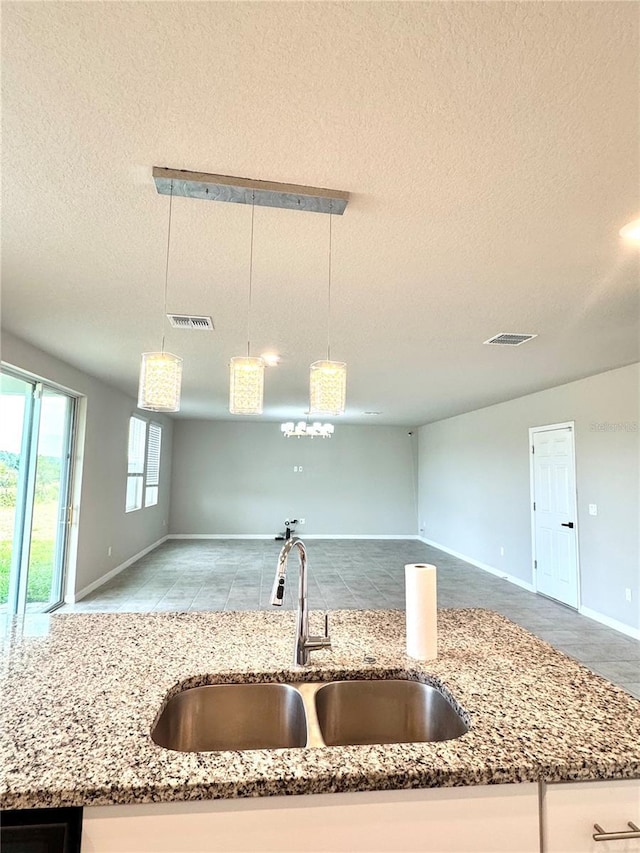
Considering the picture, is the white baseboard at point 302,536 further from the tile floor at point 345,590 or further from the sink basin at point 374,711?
the sink basin at point 374,711

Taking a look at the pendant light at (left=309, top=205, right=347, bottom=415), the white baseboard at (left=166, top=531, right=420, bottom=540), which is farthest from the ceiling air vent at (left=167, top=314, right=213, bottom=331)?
the white baseboard at (left=166, top=531, right=420, bottom=540)

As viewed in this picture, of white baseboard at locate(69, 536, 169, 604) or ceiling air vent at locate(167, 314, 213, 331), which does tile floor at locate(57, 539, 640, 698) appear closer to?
white baseboard at locate(69, 536, 169, 604)

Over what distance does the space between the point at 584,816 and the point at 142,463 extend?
7.45 metres

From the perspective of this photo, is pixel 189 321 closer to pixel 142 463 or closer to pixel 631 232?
pixel 631 232

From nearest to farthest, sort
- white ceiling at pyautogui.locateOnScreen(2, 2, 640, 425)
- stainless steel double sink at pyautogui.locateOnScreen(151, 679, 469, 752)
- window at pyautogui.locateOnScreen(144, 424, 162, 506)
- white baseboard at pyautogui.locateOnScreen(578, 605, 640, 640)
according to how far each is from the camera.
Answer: white ceiling at pyautogui.locateOnScreen(2, 2, 640, 425) → stainless steel double sink at pyautogui.locateOnScreen(151, 679, 469, 752) → white baseboard at pyautogui.locateOnScreen(578, 605, 640, 640) → window at pyautogui.locateOnScreen(144, 424, 162, 506)

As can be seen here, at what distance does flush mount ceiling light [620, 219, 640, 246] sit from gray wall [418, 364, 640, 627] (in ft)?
8.94

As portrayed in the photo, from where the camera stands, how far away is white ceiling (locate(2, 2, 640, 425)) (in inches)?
42.6

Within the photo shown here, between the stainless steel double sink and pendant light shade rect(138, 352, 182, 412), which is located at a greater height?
pendant light shade rect(138, 352, 182, 412)

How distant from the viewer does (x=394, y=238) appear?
204cm

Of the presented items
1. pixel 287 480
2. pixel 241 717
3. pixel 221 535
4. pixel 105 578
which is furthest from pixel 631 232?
pixel 221 535

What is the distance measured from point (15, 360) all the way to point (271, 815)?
3978 mm

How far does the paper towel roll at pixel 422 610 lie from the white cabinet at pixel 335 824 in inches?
21.0

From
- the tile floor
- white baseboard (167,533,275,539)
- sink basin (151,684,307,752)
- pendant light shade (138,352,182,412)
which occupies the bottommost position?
the tile floor

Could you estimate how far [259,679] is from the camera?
1.37 m
